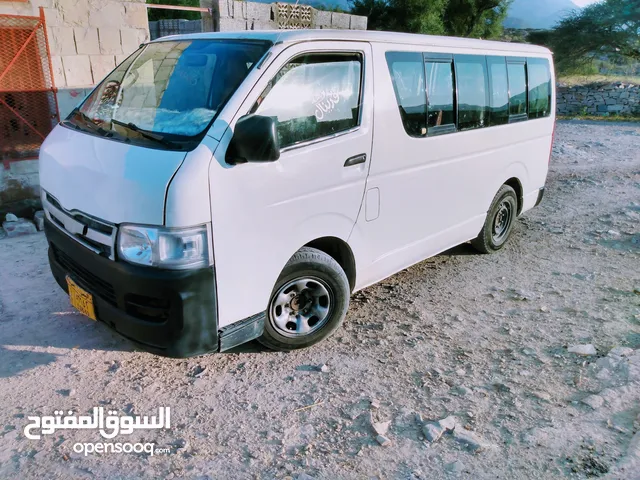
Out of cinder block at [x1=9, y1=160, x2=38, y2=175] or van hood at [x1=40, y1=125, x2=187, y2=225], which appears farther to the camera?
cinder block at [x1=9, y1=160, x2=38, y2=175]

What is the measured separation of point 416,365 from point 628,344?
163 centimetres

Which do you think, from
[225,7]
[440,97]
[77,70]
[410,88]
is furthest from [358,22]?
[410,88]

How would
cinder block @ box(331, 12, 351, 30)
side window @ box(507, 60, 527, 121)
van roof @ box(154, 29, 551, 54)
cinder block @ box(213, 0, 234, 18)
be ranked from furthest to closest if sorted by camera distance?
cinder block @ box(331, 12, 351, 30)
cinder block @ box(213, 0, 234, 18)
side window @ box(507, 60, 527, 121)
van roof @ box(154, 29, 551, 54)

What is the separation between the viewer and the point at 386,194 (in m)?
3.85

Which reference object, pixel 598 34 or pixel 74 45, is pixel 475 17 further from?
pixel 74 45

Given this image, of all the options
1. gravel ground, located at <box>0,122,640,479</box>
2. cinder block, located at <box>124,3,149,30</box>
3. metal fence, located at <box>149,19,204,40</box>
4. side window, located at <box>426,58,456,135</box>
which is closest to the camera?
gravel ground, located at <box>0,122,640,479</box>

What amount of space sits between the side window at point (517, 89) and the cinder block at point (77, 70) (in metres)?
5.35

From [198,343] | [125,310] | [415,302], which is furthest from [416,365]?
[125,310]

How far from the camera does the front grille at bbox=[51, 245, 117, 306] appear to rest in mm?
2969

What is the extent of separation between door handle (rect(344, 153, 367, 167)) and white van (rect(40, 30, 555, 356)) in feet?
0.03

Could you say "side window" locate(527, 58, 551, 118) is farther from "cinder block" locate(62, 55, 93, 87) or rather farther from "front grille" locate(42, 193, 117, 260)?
"cinder block" locate(62, 55, 93, 87)

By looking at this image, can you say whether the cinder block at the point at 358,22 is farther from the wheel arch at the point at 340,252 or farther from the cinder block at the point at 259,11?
the wheel arch at the point at 340,252

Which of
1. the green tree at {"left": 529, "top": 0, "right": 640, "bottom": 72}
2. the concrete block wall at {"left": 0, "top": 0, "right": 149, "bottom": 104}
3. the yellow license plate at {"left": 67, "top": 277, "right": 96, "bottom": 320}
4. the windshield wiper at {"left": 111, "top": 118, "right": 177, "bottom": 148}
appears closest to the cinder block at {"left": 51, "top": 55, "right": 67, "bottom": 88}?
the concrete block wall at {"left": 0, "top": 0, "right": 149, "bottom": 104}

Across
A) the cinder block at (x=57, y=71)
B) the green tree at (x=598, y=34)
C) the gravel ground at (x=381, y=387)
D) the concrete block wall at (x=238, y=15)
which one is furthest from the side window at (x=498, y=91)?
the green tree at (x=598, y=34)
